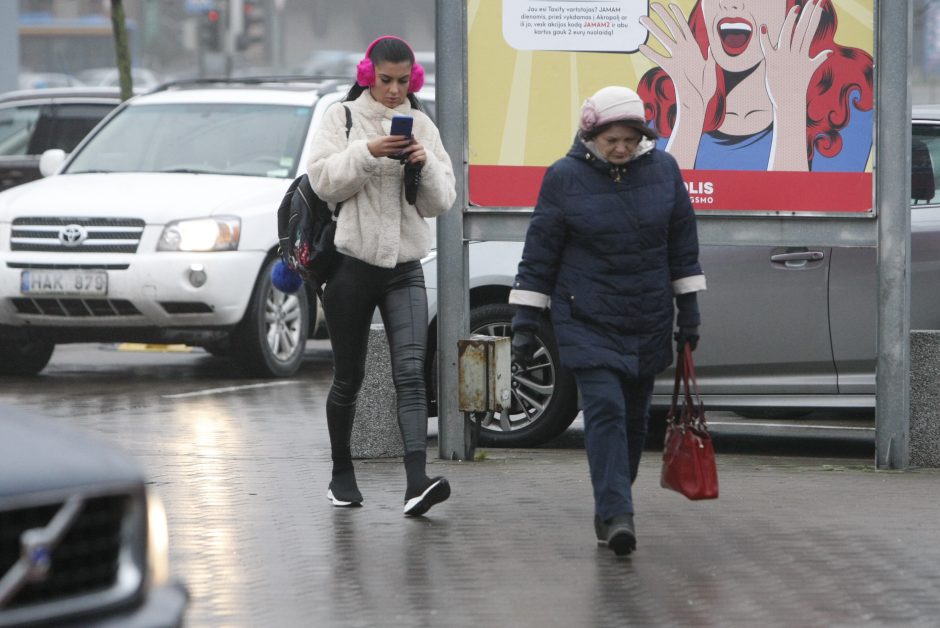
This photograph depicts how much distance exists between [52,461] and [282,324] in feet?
28.3

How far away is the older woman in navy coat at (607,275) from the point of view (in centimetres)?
631

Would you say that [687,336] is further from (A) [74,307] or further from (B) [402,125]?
(A) [74,307]

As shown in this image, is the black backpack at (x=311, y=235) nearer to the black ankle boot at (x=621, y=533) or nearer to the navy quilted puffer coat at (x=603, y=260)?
the navy quilted puffer coat at (x=603, y=260)

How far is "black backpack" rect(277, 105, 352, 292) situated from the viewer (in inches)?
277

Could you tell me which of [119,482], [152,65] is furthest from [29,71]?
[119,482]

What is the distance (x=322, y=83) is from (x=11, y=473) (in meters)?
10.6

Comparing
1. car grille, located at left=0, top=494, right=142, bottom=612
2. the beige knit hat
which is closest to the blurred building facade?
the beige knit hat

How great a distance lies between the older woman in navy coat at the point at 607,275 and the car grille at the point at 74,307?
18.2 ft

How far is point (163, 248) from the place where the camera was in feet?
37.5

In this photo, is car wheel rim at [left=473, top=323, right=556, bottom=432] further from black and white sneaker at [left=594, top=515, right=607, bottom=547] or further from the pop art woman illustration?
black and white sneaker at [left=594, top=515, right=607, bottom=547]

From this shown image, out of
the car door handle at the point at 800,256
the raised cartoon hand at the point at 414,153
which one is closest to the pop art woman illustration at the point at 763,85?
the car door handle at the point at 800,256

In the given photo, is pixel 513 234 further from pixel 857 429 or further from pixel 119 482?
pixel 119 482

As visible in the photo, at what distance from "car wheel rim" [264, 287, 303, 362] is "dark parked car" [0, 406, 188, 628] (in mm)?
8206

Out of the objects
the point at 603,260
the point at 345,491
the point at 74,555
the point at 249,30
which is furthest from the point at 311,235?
the point at 249,30
